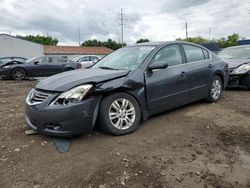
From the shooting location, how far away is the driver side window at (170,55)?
508 centimetres

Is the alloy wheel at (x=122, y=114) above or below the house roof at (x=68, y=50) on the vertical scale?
below

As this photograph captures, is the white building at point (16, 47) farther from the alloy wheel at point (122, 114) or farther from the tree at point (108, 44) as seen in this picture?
the alloy wheel at point (122, 114)

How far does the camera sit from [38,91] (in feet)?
13.9

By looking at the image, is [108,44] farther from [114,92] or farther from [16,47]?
[114,92]

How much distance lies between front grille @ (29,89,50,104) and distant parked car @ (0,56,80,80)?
439 inches

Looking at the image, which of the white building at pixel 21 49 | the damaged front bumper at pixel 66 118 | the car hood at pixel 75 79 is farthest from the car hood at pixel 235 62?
the white building at pixel 21 49

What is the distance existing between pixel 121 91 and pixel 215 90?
2.93 m

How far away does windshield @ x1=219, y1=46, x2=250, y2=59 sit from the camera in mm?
8883

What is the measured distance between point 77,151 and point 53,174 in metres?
0.60

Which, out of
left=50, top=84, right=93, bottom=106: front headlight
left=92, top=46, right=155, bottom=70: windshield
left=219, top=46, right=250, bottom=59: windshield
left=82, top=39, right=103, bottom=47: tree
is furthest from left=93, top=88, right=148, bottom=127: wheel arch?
left=82, top=39, right=103, bottom=47: tree

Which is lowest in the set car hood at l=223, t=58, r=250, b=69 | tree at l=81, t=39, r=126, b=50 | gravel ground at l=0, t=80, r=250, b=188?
gravel ground at l=0, t=80, r=250, b=188

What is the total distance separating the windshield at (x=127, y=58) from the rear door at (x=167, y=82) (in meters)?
0.23

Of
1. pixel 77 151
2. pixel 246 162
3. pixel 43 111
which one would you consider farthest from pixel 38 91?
pixel 246 162

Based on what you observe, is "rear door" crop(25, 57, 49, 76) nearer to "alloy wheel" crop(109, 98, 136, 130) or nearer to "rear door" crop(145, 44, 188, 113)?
"rear door" crop(145, 44, 188, 113)
